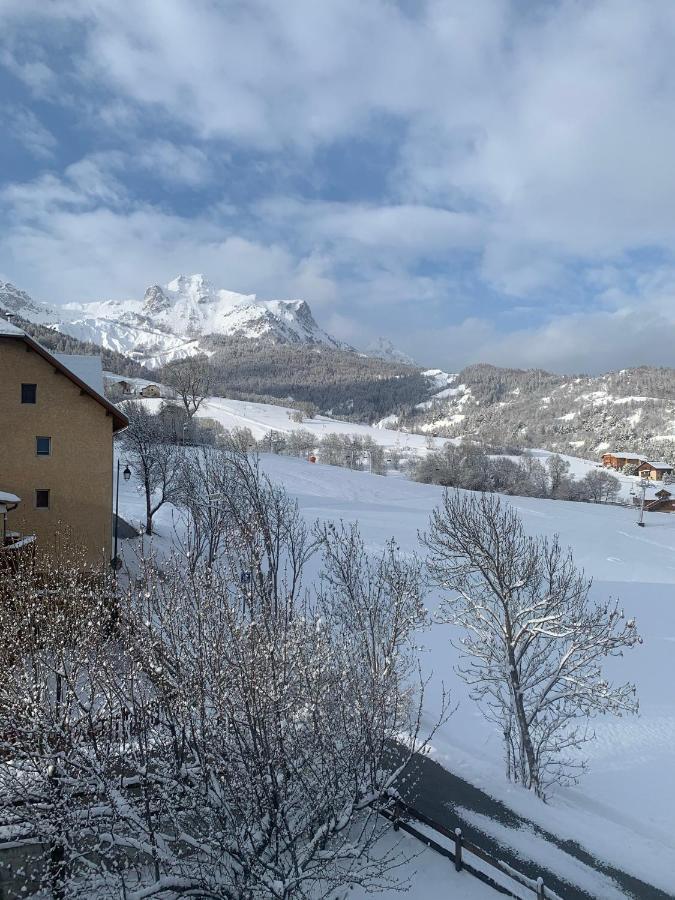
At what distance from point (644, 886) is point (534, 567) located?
26.3ft

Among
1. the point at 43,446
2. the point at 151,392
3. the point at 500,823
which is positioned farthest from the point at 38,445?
the point at 151,392

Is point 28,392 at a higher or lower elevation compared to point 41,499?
higher

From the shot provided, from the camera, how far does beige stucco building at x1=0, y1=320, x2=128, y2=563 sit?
65.3 ft

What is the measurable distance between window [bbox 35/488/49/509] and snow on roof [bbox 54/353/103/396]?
4600mm

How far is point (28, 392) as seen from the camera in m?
20.3

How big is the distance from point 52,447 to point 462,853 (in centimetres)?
1860

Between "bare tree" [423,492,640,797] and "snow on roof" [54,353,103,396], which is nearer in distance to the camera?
"bare tree" [423,492,640,797]

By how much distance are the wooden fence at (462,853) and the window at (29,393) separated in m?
18.2

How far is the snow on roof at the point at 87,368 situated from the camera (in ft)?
74.5

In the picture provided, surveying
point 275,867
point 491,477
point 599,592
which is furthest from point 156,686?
point 491,477

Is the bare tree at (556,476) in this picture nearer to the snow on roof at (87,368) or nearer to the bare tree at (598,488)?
the bare tree at (598,488)

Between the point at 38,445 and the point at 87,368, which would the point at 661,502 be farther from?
the point at 38,445

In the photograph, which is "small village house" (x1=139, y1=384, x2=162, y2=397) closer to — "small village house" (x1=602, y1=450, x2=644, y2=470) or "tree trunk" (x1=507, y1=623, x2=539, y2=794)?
"small village house" (x1=602, y1=450, x2=644, y2=470)

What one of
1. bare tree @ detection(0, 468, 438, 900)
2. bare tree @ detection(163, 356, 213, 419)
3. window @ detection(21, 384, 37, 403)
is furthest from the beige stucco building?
bare tree @ detection(163, 356, 213, 419)
